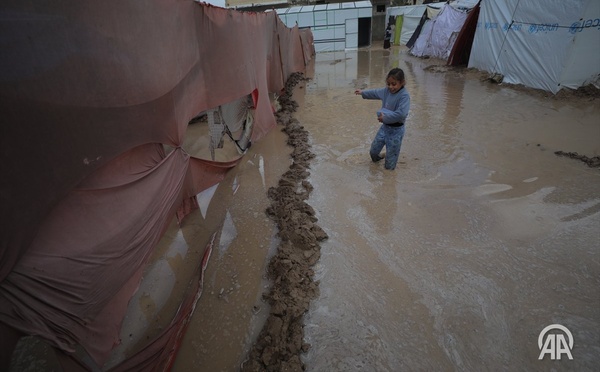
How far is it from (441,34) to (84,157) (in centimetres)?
1850

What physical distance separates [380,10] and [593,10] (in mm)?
25113

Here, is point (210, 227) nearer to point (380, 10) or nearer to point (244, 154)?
point (244, 154)

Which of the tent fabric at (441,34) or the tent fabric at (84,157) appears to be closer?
the tent fabric at (84,157)

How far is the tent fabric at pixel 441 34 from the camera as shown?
14.8 meters

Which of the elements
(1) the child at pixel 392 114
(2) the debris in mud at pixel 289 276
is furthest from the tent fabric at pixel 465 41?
(2) the debris in mud at pixel 289 276

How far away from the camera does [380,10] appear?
28.8 metres

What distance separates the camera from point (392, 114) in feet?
13.3

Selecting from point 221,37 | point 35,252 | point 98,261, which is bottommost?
point 98,261

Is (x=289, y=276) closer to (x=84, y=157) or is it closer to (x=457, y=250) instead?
(x=457, y=250)

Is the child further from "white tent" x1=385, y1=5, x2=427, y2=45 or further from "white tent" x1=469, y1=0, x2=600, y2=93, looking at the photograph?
"white tent" x1=385, y1=5, x2=427, y2=45

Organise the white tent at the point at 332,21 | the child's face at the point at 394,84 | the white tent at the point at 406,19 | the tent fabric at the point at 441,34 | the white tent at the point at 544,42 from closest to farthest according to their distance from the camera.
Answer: the child's face at the point at 394,84 → the white tent at the point at 544,42 → the tent fabric at the point at 441,34 → the white tent at the point at 406,19 → the white tent at the point at 332,21

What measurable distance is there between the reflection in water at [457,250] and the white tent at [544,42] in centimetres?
241

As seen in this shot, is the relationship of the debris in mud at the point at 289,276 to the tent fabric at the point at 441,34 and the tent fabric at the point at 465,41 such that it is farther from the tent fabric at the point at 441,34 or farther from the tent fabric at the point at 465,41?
the tent fabric at the point at 441,34

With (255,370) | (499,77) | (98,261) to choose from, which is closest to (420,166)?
(255,370)
